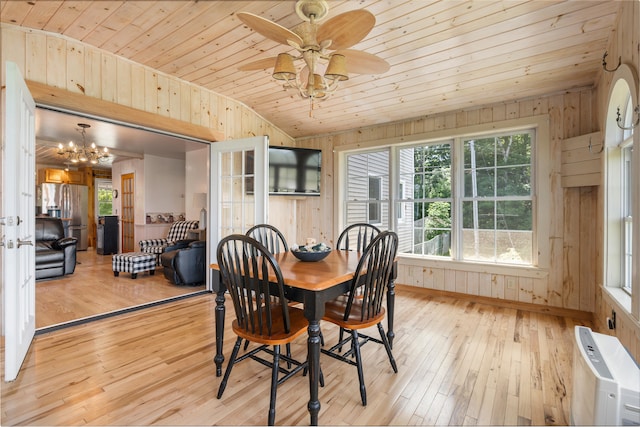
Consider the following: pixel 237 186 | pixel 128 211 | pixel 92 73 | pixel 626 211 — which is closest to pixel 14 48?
pixel 92 73

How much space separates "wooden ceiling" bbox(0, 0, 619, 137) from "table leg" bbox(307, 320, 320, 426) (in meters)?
2.26

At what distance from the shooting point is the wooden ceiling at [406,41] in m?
2.31

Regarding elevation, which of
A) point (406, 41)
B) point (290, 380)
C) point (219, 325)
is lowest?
point (290, 380)

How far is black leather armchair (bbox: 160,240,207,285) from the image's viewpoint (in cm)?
438

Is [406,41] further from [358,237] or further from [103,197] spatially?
[103,197]

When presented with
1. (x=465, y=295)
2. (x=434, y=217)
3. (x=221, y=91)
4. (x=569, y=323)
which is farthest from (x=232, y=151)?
(x=569, y=323)

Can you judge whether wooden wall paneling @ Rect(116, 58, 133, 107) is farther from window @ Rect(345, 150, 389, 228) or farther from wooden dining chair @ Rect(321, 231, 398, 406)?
window @ Rect(345, 150, 389, 228)

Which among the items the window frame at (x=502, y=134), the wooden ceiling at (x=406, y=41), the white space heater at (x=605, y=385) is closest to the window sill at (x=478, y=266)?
the window frame at (x=502, y=134)

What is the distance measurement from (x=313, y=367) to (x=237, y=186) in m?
2.82

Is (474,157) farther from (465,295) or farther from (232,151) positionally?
(232,151)

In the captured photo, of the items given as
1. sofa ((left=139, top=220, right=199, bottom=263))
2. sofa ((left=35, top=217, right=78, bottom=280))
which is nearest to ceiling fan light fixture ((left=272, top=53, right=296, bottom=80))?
sofa ((left=139, top=220, right=199, bottom=263))

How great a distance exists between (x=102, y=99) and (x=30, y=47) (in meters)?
0.58

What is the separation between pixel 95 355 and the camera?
2.37 m

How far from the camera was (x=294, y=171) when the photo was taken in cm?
474
